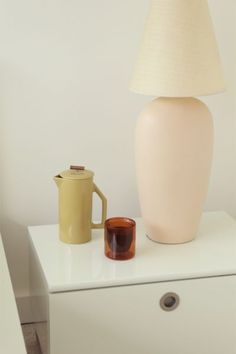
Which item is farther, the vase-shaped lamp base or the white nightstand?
the vase-shaped lamp base

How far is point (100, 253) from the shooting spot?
1.37 meters

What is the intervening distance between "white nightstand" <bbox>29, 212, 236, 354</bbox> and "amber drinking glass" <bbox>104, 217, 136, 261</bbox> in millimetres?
17

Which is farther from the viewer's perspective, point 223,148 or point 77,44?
point 223,148

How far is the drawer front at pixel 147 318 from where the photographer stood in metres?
1.23

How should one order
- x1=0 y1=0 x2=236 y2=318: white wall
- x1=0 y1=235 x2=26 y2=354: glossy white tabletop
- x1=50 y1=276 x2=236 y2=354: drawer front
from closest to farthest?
1. x1=0 y1=235 x2=26 y2=354: glossy white tabletop
2. x1=50 y1=276 x2=236 y2=354: drawer front
3. x1=0 y1=0 x2=236 y2=318: white wall

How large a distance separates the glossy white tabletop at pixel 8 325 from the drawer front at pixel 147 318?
0.51 ft

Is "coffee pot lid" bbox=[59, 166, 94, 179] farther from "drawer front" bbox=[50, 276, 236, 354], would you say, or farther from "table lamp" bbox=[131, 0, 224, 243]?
"drawer front" bbox=[50, 276, 236, 354]

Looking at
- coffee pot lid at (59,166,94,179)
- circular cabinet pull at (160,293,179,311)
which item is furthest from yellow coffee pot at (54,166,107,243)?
circular cabinet pull at (160,293,179,311)

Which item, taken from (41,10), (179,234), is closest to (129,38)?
(41,10)

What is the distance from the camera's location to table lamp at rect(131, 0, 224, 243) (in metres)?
1.29

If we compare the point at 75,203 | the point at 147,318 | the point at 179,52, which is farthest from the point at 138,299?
the point at 179,52

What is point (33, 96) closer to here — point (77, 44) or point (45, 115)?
point (45, 115)

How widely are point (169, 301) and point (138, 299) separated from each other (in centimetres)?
8

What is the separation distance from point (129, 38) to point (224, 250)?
630mm
